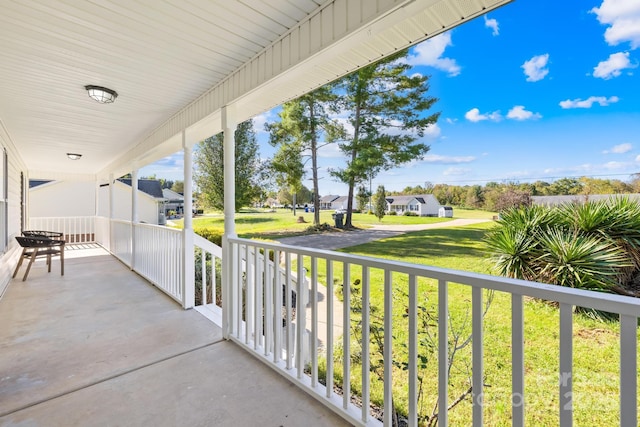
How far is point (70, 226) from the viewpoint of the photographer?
31.4 feet

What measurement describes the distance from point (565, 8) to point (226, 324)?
4221 millimetres

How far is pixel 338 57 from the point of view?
1.86m

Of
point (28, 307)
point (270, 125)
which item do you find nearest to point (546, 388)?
point (28, 307)

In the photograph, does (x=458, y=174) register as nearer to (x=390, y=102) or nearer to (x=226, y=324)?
(x=390, y=102)

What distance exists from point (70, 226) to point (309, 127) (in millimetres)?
9156

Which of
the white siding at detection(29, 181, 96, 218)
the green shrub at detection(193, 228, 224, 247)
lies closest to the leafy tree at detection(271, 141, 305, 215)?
the green shrub at detection(193, 228, 224, 247)

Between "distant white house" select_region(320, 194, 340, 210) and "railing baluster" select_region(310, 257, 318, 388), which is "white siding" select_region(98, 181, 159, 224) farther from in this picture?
"railing baluster" select_region(310, 257, 318, 388)

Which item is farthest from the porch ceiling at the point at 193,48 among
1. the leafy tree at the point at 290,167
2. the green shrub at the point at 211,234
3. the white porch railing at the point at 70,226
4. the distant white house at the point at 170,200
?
the distant white house at the point at 170,200

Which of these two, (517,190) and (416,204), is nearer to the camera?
(517,190)

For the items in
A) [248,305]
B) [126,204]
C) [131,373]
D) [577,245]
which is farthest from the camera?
[126,204]

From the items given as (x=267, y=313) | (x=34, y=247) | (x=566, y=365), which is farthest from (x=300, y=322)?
(x=34, y=247)

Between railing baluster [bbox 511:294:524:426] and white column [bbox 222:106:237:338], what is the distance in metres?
2.27

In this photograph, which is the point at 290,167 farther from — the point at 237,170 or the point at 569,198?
the point at 569,198

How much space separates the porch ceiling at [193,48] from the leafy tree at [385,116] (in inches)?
74.8
